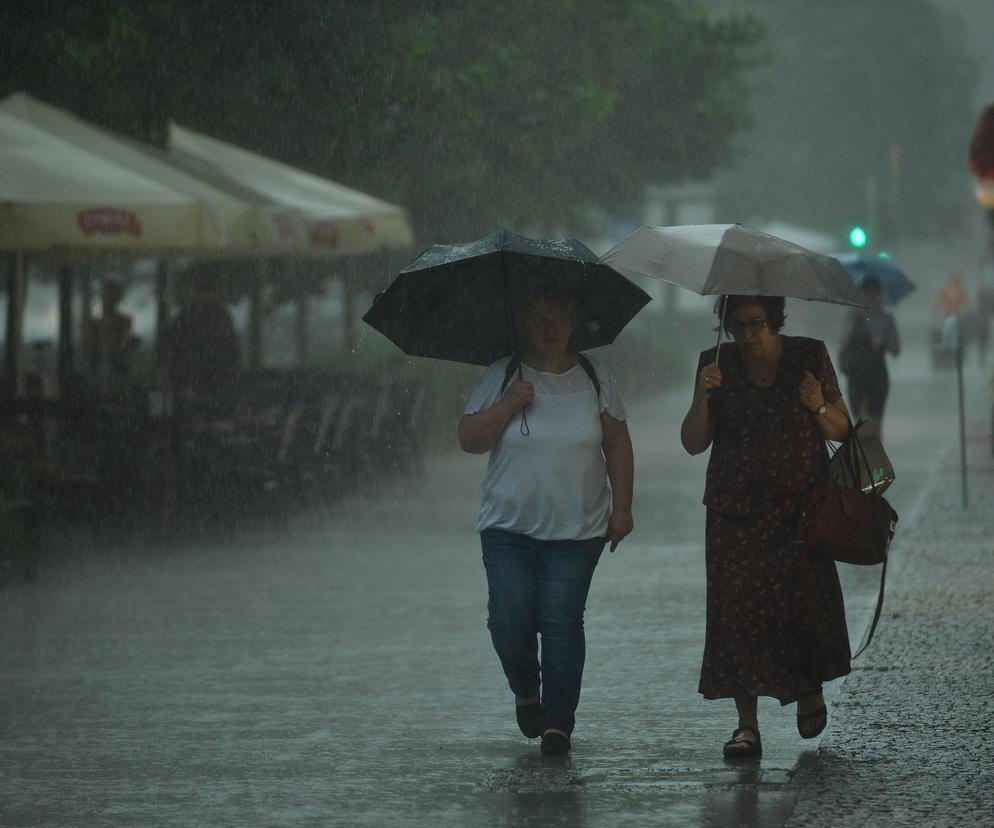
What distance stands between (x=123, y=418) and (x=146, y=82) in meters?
3.79

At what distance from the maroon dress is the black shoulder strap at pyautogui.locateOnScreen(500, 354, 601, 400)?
41cm

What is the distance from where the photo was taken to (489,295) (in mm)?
7043

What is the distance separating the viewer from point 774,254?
22.5 ft

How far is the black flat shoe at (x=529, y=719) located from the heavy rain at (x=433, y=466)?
0.04 feet

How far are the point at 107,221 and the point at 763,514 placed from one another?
7450 mm

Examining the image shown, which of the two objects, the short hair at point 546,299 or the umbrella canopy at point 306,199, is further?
the umbrella canopy at point 306,199

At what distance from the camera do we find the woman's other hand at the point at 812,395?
6.79 meters

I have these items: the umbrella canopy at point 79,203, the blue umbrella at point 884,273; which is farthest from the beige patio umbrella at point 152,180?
the blue umbrella at point 884,273

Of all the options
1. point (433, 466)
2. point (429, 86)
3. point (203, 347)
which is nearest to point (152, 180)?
point (203, 347)

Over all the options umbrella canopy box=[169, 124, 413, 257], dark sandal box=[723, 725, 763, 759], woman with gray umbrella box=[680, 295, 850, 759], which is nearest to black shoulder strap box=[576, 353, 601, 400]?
woman with gray umbrella box=[680, 295, 850, 759]

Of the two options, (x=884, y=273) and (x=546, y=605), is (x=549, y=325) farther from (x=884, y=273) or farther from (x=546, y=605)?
(x=884, y=273)

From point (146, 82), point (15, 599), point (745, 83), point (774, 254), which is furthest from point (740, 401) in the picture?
point (745, 83)

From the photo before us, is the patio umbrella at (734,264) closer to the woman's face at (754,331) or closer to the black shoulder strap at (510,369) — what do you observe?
the woman's face at (754,331)

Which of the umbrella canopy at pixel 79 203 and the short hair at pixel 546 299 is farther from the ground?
the umbrella canopy at pixel 79 203
